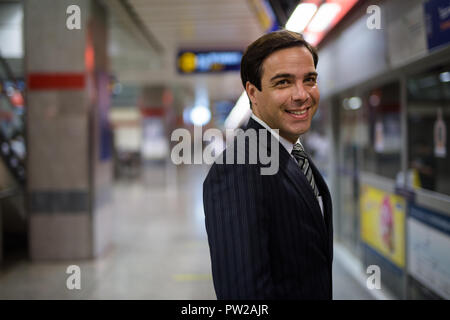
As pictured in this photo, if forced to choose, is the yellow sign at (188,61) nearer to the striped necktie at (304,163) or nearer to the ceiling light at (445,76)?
the ceiling light at (445,76)

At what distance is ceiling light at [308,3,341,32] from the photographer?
3.05 meters

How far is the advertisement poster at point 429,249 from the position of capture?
261cm

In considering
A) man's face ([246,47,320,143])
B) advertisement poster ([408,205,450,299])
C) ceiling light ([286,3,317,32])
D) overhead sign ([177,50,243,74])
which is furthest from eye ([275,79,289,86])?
overhead sign ([177,50,243,74])

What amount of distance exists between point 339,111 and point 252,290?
4711mm

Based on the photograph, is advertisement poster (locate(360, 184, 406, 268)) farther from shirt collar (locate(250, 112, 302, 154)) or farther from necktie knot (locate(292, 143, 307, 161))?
shirt collar (locate(250, 112, 302, 154))

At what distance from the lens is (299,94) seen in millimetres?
1172

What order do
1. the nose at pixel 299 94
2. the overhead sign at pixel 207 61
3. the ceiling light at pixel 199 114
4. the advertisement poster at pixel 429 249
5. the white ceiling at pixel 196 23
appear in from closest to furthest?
the nose at pixel 299 94
the advertisement poster at pixel 429 249
the white ceiling at pixel 196 23
the overhead sign at pixel 207 61
the ceiling light at pixel 199 114

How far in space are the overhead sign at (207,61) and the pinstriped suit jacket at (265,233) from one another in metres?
4.74

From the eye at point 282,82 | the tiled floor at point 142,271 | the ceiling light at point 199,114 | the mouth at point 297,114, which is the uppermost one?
the ceiling light at point 199,114

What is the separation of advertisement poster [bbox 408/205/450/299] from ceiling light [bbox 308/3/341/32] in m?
1.78

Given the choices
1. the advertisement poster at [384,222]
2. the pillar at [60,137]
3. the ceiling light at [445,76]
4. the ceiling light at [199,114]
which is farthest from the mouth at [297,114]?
the ceiling light at [199,114]

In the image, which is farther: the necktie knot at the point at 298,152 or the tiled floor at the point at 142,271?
the tiled floor at the point at 142,271

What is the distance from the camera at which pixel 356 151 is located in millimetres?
4820

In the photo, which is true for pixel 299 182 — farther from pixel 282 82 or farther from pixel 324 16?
pixel 324 16
